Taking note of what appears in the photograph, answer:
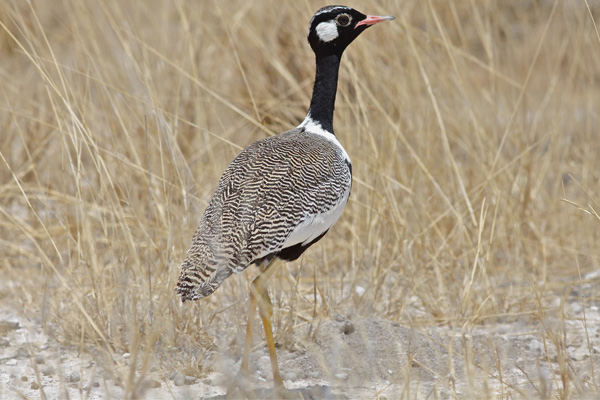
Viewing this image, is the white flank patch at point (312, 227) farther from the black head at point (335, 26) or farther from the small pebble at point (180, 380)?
the black head at point (335, 26)

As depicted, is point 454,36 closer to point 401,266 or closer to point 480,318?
point 401,266

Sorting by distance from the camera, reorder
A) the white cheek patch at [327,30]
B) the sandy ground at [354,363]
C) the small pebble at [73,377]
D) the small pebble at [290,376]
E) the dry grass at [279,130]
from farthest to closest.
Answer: the white cheek patch at [327,30] → the dry grass at [279,130] → the small pebble at [290,376] → the small pebble at [73,377] → the sandy ground at [354,363]

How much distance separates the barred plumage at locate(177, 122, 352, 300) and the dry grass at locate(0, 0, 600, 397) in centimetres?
34

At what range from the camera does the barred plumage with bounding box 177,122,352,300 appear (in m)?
2.80

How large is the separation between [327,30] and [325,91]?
26 cm

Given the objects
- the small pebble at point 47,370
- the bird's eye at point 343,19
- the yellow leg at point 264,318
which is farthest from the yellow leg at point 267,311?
the bird's eye at point 343,19

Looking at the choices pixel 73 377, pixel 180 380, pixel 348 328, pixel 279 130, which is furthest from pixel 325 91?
pixel 279 130

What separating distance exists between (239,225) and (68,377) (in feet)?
2.92

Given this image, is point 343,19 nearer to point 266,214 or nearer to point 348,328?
point 266,214

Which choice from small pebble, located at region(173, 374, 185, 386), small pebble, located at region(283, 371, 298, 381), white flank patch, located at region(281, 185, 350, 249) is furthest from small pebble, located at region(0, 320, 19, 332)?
white flank patch, located at region(281, 185, 350, 249)

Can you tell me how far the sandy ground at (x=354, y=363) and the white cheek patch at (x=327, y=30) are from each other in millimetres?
1188

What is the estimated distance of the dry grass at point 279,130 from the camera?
3400 millimetres

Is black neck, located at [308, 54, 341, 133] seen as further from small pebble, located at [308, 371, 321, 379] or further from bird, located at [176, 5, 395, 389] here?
small pebble, located at [308, 371, 321, 379]

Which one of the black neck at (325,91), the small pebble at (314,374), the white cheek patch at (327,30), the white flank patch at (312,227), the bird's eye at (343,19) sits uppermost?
the bird's eye at (343,19)
